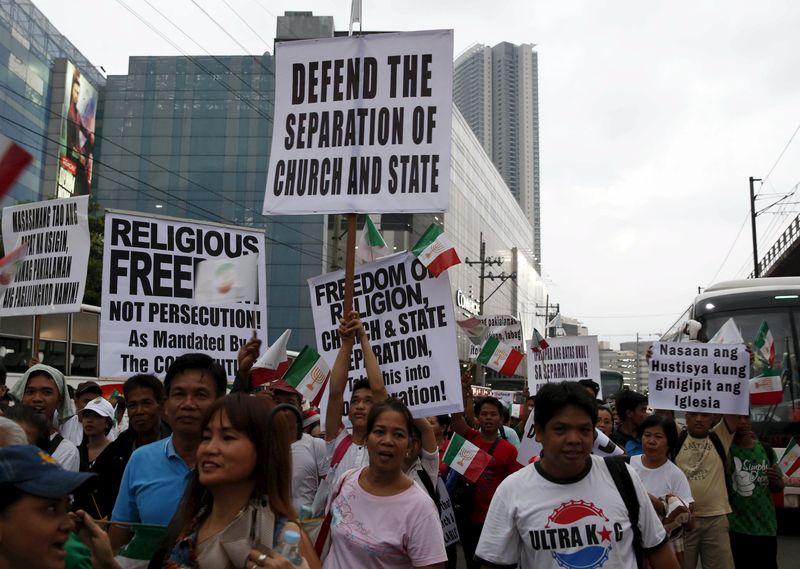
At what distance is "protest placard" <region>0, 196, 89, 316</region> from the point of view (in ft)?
25.1

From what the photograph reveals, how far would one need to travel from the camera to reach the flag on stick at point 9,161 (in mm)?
2467

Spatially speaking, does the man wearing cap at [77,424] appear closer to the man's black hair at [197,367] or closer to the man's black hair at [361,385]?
the man's black hair at [361,385]

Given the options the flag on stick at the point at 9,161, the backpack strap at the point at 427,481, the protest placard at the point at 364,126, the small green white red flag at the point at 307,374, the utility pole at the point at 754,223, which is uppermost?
the utility pole at the point at 754,223

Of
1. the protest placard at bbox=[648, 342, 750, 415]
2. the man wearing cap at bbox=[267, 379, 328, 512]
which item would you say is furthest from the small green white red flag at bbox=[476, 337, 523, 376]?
the man wearing cap at bbox=[267, 379, 328, 512]

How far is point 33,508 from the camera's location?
7.21 ft

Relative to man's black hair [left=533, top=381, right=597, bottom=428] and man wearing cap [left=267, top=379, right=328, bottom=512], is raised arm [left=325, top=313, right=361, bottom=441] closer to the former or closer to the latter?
man wearing cap [left=267, top=379, right=328, bottom=512]

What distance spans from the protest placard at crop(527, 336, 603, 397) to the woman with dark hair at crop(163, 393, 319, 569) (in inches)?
331

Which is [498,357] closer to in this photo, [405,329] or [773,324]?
[773,324]

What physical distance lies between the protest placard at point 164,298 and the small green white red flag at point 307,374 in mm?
759

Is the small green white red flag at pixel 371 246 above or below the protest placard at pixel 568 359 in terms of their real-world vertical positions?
above

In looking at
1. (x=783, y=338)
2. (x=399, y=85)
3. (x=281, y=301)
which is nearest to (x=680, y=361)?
(x=399, y=85)

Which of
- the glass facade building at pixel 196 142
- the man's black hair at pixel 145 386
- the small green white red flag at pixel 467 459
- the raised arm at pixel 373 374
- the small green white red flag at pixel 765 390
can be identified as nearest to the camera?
the man's black hair at pixel 145 386

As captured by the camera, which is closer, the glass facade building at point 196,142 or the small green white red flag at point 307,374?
the small green white red flag at point 307,374

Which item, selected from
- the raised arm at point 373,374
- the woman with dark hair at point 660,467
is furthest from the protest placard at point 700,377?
the raised arm at point 373,374
